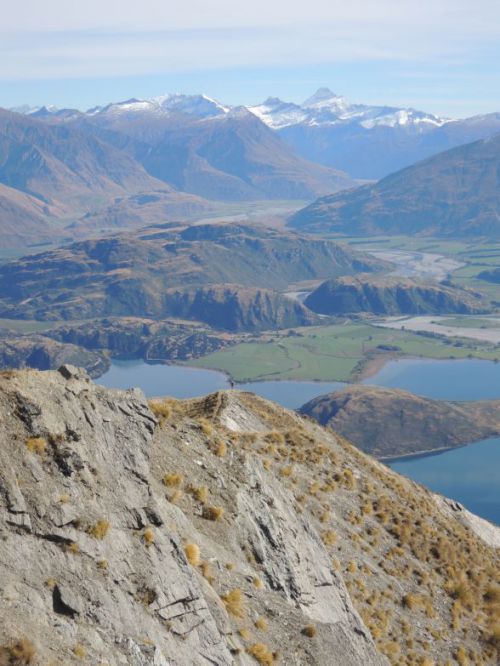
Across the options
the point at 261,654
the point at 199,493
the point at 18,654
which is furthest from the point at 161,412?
the point at 18,654

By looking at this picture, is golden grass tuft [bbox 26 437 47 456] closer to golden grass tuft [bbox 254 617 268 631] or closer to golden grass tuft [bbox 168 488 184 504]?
golden grass tuft [bbox 168 488 184 504]

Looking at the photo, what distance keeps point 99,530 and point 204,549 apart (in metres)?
4.84

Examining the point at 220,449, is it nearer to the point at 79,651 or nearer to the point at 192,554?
the point at 192,554

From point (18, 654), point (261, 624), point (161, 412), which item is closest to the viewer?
point (18, 654)

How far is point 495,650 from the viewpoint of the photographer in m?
33.6

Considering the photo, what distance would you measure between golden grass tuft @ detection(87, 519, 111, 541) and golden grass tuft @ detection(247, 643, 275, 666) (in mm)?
5156

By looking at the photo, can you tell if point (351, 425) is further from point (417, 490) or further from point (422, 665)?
point (422, 665)

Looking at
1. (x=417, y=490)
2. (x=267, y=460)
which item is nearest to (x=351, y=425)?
(x=417, y=490)

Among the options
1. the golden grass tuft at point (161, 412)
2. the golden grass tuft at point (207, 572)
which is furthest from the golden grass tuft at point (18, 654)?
the golden grass tuft at point (161, 412)

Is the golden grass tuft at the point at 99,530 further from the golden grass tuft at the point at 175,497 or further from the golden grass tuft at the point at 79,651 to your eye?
the golden grass tuft at the point at 175,497

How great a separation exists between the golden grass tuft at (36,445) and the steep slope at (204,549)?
0.06m

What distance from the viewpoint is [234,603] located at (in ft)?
79.9

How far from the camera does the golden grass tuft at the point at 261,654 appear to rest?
23.2 meters

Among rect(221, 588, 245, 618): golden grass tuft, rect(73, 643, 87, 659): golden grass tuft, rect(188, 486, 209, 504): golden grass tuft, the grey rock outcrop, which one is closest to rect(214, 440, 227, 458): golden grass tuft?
rect(188, 486, 209, 504): golden grass tuft
